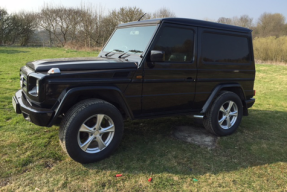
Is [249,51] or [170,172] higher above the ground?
[249,51]

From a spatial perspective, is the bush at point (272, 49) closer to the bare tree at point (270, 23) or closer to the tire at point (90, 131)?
the bare tree at point (270, 23)

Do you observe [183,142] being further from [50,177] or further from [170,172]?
[50,177]

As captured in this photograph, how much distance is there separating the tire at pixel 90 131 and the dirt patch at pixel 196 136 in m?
1.49

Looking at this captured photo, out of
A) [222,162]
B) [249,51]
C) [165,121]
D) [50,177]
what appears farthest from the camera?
[165,121]

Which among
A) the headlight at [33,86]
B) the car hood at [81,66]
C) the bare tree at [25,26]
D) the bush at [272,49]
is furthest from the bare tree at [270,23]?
the headlight at [33,86]

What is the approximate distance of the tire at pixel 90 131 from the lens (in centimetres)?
307

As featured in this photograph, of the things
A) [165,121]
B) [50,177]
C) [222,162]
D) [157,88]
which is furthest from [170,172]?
[165,121]

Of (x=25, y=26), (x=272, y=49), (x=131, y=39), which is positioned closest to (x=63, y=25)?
(x=25, y=26)

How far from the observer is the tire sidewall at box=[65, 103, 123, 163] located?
3.06 metres

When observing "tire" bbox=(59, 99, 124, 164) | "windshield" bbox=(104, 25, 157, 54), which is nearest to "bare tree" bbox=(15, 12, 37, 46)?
"windshield" bbox=(104, 25, 157, 54)

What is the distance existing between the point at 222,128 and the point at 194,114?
688 mm

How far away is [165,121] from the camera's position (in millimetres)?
5223

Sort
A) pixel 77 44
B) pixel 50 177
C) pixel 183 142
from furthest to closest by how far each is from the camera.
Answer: pixel 77 44, pixel 183 142, pixel 50 177

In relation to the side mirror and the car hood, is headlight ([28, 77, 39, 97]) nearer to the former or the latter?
the car hood
